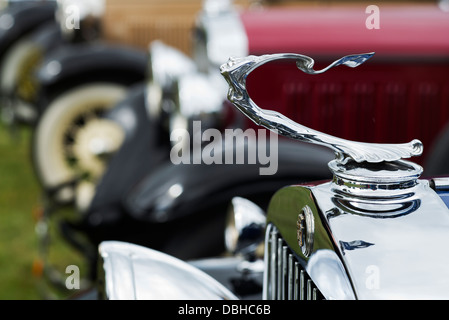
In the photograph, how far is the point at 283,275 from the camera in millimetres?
1098

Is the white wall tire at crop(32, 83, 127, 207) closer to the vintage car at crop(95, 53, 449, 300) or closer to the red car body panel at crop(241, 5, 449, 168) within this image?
the red car body panel at crop(241, 5, 449, 168)

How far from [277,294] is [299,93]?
5.40 feet

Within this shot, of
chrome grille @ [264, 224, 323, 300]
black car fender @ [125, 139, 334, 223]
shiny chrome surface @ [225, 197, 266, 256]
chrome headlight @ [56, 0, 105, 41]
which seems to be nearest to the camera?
chrome grille @ [264, 224, 323, 300]

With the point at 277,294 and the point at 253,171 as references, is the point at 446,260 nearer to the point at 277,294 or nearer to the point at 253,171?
the point at 277,294

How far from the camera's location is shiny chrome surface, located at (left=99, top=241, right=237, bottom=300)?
1046mm

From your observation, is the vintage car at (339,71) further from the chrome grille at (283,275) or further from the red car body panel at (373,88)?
the chrome grille at (283,275)

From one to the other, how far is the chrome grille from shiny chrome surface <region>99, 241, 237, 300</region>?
9cm

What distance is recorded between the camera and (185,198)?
1868 mm

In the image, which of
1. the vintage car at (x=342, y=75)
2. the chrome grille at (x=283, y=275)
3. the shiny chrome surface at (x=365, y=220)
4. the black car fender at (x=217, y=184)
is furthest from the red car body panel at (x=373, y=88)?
the shiny chrome surface at (x=365, y=220)

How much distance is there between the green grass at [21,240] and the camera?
2752mm

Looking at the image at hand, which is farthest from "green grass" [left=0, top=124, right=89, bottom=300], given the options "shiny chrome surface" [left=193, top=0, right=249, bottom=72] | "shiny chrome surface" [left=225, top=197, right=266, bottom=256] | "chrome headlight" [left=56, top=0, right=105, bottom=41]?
"shiny chrome surface" [left=225, top=197, right=266, bottom=256]

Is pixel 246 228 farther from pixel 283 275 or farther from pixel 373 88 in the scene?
pixel 373 88

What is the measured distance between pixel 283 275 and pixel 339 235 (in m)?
0.25
